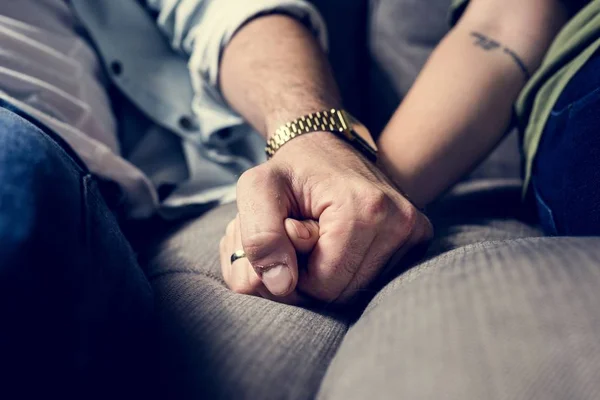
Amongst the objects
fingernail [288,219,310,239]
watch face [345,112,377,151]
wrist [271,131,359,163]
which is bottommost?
fingernail [288,219,310,239]

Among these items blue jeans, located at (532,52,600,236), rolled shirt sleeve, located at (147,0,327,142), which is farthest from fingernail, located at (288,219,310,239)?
rolled shirt sleeve, located at (147,0,327,142)

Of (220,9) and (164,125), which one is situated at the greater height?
(220,9)

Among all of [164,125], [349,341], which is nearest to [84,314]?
[349,341]

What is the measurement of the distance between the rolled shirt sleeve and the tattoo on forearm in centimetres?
22

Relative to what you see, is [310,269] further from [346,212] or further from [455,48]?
[455,48]

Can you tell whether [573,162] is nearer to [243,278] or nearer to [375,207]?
[375,207]

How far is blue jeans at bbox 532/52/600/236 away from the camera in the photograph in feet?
1.44

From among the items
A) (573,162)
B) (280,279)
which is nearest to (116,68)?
(280,279)

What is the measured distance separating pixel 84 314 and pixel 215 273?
0.19 meters

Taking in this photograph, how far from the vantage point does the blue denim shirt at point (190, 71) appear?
2.30 ft

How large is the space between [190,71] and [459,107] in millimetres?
393

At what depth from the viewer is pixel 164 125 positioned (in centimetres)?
76

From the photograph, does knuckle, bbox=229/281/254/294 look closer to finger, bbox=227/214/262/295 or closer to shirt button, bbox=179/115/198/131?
finger, bbox=227/214/262/295

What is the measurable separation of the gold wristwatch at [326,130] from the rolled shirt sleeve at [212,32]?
217 mm
